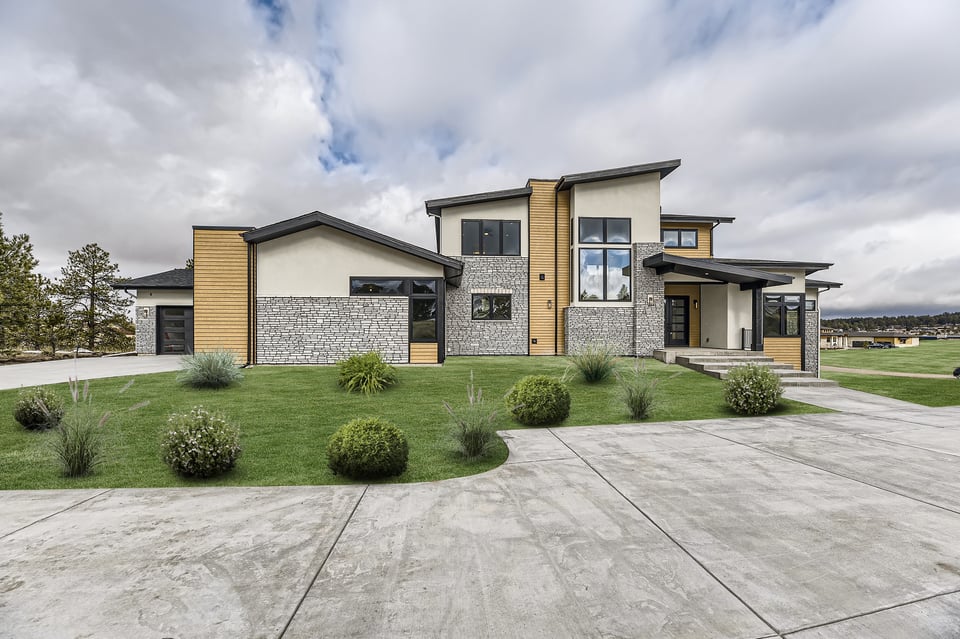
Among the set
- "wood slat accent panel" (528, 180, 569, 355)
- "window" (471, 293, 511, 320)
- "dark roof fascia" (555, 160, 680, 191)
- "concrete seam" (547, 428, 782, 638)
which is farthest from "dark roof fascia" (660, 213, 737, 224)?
"concrete seam" (547, 428, 782, 638)

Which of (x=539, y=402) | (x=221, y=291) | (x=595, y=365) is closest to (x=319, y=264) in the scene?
(x=221, y=291)

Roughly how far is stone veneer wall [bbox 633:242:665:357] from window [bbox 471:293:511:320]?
197 inches

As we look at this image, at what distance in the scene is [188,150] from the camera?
59.1 feet

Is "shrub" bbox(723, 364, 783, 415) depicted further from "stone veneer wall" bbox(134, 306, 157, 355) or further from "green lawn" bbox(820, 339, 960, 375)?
"stone veneer wall" bbox(134, 306, 157, 355)

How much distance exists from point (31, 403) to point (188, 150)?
52.6 feet

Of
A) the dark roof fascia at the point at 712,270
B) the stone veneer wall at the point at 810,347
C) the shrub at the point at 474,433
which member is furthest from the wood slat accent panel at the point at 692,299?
the shrub at the point at 474,433

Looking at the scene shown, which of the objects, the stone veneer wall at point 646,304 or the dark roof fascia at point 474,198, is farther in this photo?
the dark roof fascia at point 474,198

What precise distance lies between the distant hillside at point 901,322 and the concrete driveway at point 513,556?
81799mm

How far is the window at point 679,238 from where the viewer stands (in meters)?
18.4

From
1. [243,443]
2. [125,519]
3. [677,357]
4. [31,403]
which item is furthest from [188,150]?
[677,357]

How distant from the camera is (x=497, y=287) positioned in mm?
16500

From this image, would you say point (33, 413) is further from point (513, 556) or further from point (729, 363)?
point (729, 363)

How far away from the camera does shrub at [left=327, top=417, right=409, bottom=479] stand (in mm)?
4320

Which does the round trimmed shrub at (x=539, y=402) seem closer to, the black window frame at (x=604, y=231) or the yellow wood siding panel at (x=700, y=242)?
the black window frame at (x=604, y=231)
